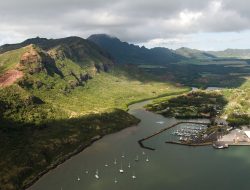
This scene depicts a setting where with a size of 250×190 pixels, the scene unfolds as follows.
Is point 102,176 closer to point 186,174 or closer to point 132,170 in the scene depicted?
point 132,170

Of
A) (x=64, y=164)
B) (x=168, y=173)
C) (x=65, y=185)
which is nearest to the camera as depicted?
(x=65, y=185)

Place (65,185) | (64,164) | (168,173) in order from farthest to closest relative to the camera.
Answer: (64,164)
(168,173)
(65,185)

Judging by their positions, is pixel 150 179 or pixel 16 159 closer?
pixel 150 179

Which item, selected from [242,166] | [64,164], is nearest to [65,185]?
[64,164]

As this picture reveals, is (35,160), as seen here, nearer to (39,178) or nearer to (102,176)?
(39,178)

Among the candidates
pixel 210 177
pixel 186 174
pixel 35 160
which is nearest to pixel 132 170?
pixel 186 174

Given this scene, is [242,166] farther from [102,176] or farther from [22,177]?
[22,177]

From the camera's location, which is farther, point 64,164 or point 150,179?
point 64,164
